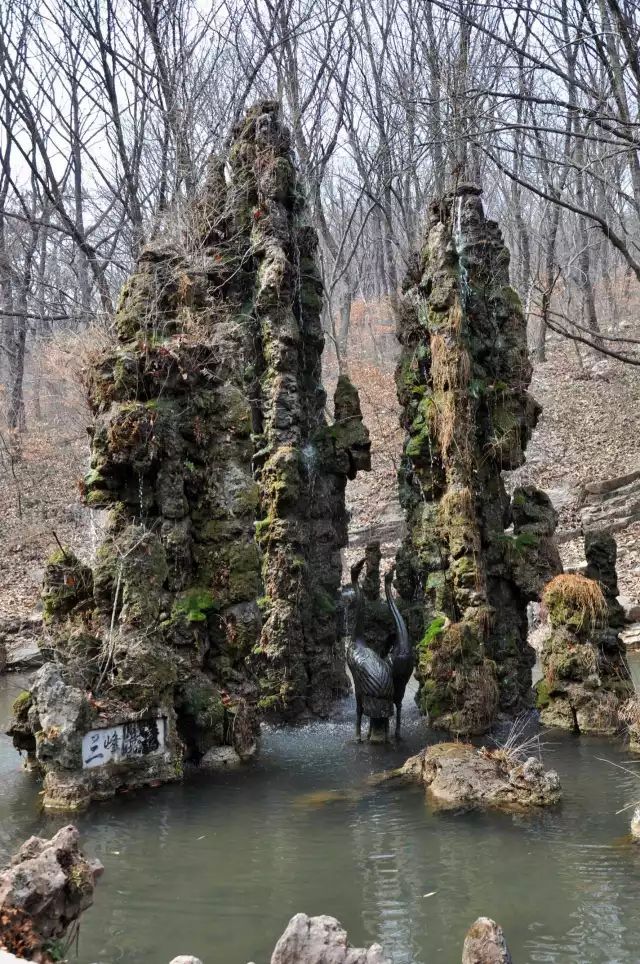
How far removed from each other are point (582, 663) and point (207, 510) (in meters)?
4.85

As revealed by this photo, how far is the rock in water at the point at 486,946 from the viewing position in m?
4.24

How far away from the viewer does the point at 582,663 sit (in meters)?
10.5

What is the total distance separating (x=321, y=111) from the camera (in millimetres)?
23391

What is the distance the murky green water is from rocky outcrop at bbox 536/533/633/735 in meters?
0.89

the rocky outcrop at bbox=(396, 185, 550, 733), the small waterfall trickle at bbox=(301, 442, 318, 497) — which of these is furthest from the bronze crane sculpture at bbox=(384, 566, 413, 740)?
the small waterfall trickle at bbox=(301, 442, 318, 497)

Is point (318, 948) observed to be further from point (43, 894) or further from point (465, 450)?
point (465, 450)

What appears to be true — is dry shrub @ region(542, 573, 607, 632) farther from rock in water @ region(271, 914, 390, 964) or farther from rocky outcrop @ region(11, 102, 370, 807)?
rock in water @ region(271, 914, 390, 964)

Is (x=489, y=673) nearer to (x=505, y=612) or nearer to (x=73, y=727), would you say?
(x=505, y=612)

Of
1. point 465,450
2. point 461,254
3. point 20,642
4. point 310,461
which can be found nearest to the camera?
point 465,450

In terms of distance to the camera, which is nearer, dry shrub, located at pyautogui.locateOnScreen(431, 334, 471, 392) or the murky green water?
the murky green water

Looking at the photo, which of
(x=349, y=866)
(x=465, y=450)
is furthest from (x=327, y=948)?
(x=465, y=450)

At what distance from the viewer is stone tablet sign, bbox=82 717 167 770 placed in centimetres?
852

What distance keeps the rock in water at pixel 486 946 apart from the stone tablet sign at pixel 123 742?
16.6 feet

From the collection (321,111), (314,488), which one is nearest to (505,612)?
(314,488)
